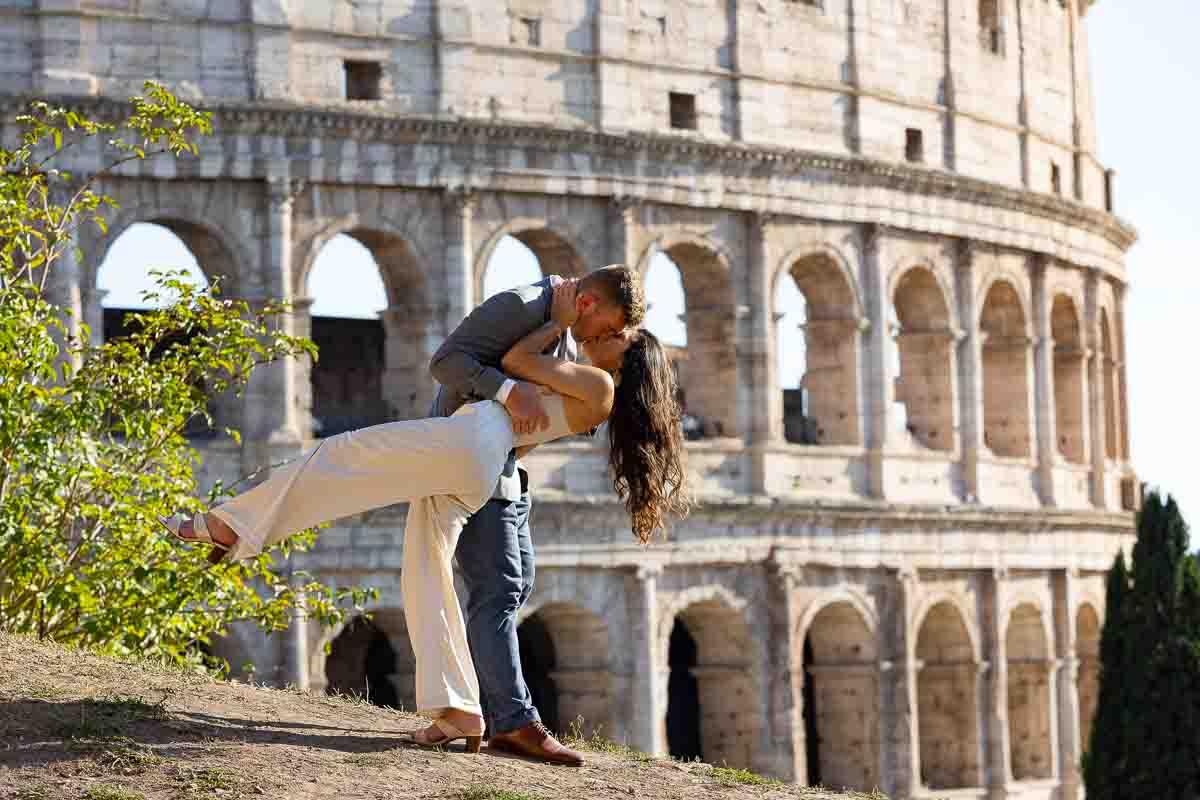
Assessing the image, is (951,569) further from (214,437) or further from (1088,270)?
(214,437)

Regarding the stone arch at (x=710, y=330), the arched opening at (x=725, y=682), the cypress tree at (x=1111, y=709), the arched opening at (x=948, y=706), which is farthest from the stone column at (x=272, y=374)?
the cypress tree at (x=1111, y=709)

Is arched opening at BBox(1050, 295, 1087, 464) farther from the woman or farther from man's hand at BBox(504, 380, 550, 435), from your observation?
man's hand at BBox(504, 380, 550, 435)

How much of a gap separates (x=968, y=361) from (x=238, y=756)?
27.1 m

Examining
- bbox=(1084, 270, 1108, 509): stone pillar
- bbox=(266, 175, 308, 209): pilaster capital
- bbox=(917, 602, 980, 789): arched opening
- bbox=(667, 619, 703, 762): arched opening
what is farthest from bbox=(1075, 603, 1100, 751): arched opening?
bbox=(266, 175, 308, 209): pilaster capital

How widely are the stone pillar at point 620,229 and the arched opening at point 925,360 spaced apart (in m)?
5.76

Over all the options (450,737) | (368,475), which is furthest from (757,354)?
(368,475)

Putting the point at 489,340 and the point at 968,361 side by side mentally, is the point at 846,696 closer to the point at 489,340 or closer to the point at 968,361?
the point at 968,361

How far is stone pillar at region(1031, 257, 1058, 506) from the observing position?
38.0 m

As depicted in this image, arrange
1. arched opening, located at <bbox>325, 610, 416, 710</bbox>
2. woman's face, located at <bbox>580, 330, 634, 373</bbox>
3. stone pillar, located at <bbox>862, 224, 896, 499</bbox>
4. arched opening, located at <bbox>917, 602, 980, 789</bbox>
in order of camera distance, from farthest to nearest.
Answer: arched opening, located at <bbox>917, 602, 980, 789</bbox>, stone pillar, located at <bbox>862, 224, 896, 499</bbox>, arched opening, located at <bbox>325, 610, 416, 710</bbox>, woman's face, located at <bbox>580, 330, 634, 373</bbox>

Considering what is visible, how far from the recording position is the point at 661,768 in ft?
37.9

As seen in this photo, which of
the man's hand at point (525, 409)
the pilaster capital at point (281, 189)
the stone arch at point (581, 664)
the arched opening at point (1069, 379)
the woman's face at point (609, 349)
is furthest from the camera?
the arched opening at point (1069, 379)

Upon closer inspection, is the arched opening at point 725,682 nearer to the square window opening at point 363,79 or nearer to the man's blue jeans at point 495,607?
the square window opening at point 363,79

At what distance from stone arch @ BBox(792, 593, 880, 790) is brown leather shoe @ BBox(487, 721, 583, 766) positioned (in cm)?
2360

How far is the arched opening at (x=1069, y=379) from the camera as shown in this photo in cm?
3953
